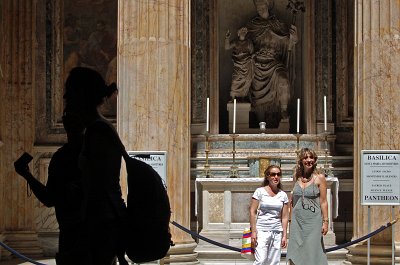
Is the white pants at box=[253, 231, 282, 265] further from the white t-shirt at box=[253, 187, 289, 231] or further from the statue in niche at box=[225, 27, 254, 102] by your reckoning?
the statue in niche at box=[225, 27, 254, 102]

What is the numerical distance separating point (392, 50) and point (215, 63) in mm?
5787

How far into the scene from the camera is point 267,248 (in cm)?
1148

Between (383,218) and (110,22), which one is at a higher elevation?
(110,22)

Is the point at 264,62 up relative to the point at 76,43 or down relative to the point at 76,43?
down

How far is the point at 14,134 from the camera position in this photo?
60.0 feet

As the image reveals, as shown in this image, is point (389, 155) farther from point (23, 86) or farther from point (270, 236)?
point (23, 86)

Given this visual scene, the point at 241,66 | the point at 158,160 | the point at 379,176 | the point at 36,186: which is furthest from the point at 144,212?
the point at 241,66

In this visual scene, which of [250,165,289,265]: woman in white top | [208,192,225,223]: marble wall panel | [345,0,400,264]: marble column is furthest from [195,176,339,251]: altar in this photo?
[250,165,289,265]: woman in white top

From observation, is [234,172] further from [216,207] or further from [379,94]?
[379,94]

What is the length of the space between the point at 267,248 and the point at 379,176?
185 centimetres

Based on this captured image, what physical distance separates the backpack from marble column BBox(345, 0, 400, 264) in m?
9.90

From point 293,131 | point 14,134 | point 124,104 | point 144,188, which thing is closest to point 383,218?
point 124,104

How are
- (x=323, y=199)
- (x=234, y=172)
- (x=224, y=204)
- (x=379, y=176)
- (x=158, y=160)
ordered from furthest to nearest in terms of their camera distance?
1. (x=234, y=172)
2. (x=224, y=204)
3. (x=379, y=176)
4. (x=158, y=160)
5. (x=323, y=199)

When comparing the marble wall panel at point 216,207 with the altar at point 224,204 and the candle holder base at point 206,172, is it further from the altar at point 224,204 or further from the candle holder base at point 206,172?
the candle holder base at point 206,172
